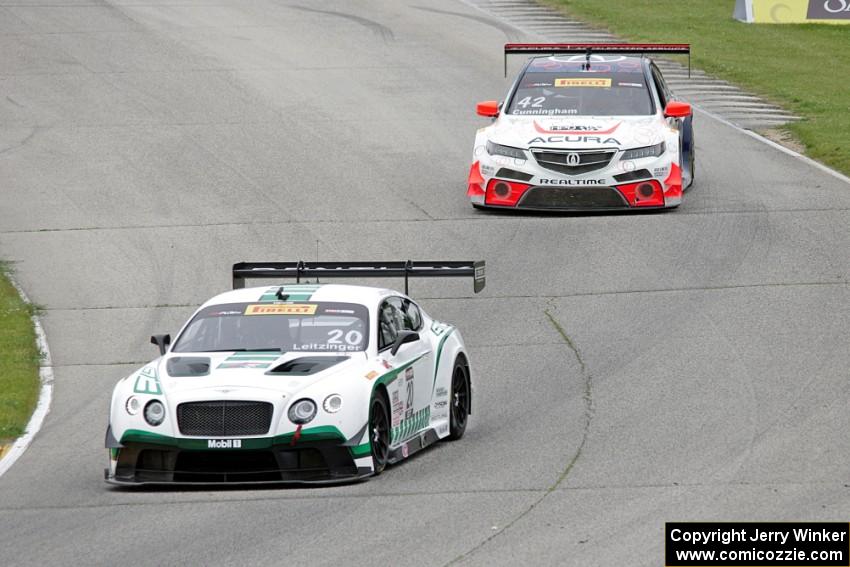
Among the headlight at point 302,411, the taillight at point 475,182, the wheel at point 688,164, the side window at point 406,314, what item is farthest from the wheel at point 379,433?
the wheel at point 688,164

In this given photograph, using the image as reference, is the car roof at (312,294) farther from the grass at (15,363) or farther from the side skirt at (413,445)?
the grass at (15,363)

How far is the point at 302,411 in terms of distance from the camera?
448 inches

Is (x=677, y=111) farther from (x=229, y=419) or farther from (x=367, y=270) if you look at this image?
(x=229, y=419)

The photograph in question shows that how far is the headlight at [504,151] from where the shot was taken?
21.0 metres

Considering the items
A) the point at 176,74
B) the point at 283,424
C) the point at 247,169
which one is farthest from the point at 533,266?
the point at 176,74

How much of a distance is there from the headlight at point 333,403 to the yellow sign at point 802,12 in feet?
96.3

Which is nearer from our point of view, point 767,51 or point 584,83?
point 584,83

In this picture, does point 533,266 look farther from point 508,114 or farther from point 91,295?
point 91,295

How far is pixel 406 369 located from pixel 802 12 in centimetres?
2840

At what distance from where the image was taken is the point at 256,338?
40.9ft

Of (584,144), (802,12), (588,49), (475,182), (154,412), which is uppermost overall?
(588,49)

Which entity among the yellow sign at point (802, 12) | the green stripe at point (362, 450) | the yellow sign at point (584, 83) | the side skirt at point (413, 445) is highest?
the yellow sign at point (584, 83)

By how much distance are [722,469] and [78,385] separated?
267 inches

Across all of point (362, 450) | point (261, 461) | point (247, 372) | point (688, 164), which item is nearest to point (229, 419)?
point (261, 461)
